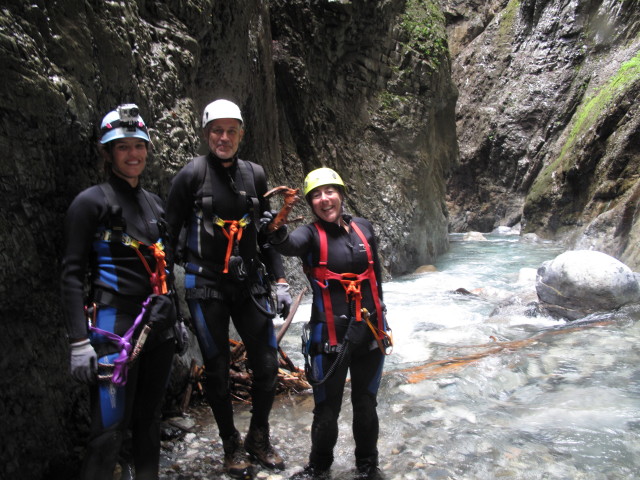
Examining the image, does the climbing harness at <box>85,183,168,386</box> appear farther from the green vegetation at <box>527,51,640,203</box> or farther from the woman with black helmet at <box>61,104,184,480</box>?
the green vegetation at <box>527,51,640,203</box>

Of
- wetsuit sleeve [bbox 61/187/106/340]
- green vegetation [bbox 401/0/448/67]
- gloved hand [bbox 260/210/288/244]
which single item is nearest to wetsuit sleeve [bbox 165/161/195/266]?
gloved hand [bbox 260/210/288/244]

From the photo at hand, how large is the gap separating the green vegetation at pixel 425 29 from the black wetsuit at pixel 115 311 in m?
13.6

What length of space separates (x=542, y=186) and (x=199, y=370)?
71.3ft

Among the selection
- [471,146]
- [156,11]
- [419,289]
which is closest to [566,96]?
[471,146]

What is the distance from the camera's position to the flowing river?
136 inches

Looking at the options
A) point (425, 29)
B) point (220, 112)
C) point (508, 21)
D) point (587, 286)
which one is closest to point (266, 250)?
point (220, 112)

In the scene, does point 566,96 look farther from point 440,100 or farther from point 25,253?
point 25,253

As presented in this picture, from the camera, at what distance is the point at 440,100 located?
53.9ft

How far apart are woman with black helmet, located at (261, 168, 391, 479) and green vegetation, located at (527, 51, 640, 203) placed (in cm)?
1794

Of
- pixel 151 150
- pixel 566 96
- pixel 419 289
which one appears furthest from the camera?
pixel 566 96

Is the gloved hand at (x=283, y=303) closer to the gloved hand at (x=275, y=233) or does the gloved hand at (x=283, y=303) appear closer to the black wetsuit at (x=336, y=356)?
the black wetsuit at (x=336, y=356)

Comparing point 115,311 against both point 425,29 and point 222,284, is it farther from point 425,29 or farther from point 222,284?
point 425,29

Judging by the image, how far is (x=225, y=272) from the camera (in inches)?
122

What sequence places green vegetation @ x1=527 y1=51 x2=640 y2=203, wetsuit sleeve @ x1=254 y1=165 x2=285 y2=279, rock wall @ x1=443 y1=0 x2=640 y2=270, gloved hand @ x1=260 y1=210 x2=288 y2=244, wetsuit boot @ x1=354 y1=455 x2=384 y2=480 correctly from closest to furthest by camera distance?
gloved hand @ x1=260 y1=210 x2=288 y2=244, wetsuit boot @ x1=354 y1=455 x2=384 y2=480, wetsuit sleeve @ x1=254 y1=165 x2=285 y2=279, rock wall @ x1=443 y1=0 x2=640 y2=270, green vegetation @ x1=527 y1=51 x2=640 y2=203
